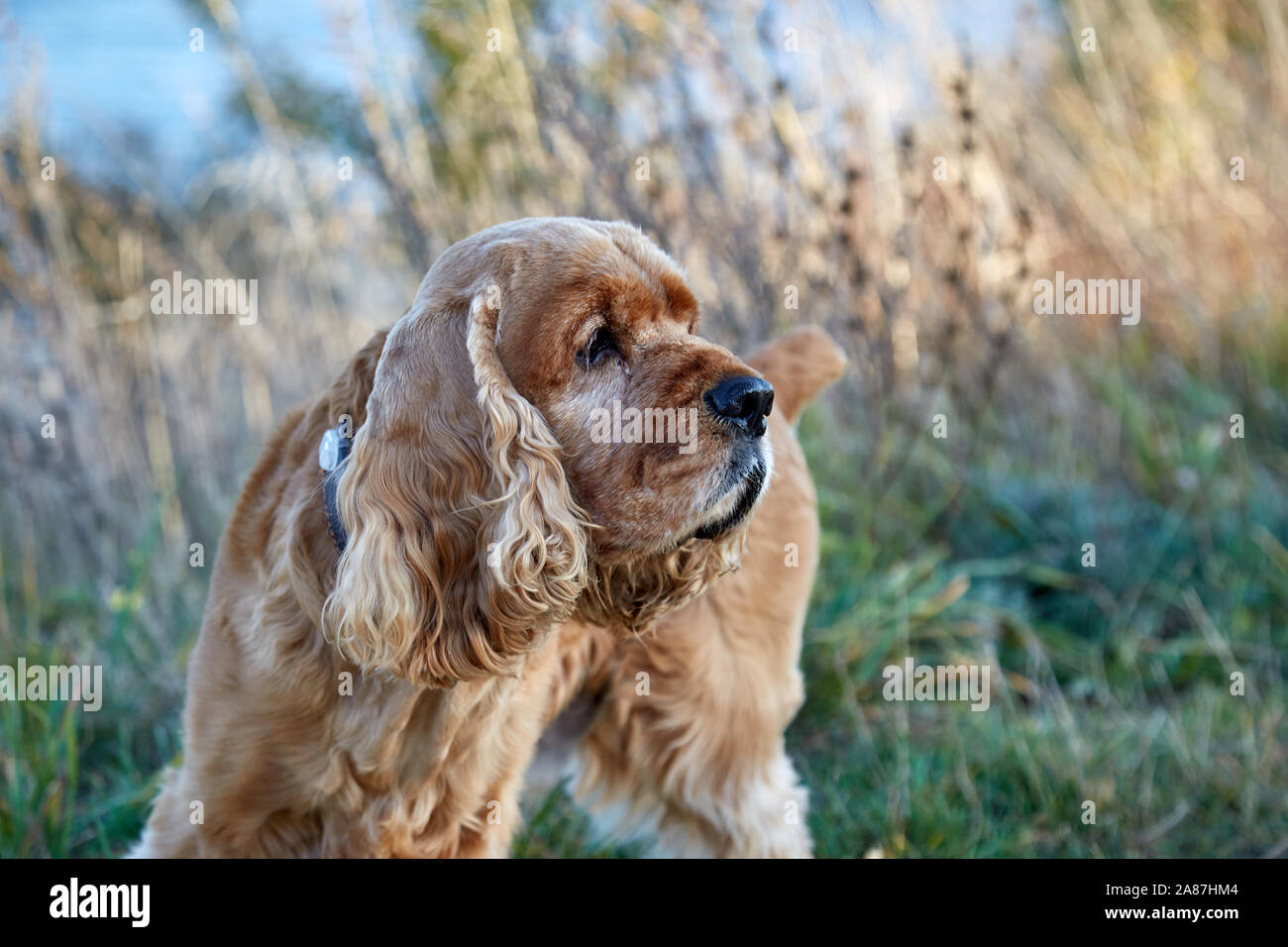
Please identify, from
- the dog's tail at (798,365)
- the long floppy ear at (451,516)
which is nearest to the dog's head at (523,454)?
the long floppy ear at (451,516)

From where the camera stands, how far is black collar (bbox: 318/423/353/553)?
205 centimetres

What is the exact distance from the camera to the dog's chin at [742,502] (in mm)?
1979

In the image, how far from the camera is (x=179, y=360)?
4812 mm

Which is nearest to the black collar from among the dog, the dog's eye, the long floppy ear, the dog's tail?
the dog

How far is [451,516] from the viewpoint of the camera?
204 cm

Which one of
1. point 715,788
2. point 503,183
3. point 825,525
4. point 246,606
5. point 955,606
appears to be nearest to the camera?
point 246,606

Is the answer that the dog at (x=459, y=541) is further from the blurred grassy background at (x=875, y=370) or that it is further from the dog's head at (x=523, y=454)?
the blurred grassy background at (x=875, y=370)

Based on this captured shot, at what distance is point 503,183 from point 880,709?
8.27ft

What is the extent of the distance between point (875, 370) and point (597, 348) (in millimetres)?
2352

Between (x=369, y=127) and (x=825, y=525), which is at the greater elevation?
(x=369, y=127)

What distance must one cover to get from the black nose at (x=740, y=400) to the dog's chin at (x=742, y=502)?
68 millimetres

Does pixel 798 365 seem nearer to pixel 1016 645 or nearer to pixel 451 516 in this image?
pixel 451 516

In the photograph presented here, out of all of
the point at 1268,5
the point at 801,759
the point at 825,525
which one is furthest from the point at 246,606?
the point at 1268,5
